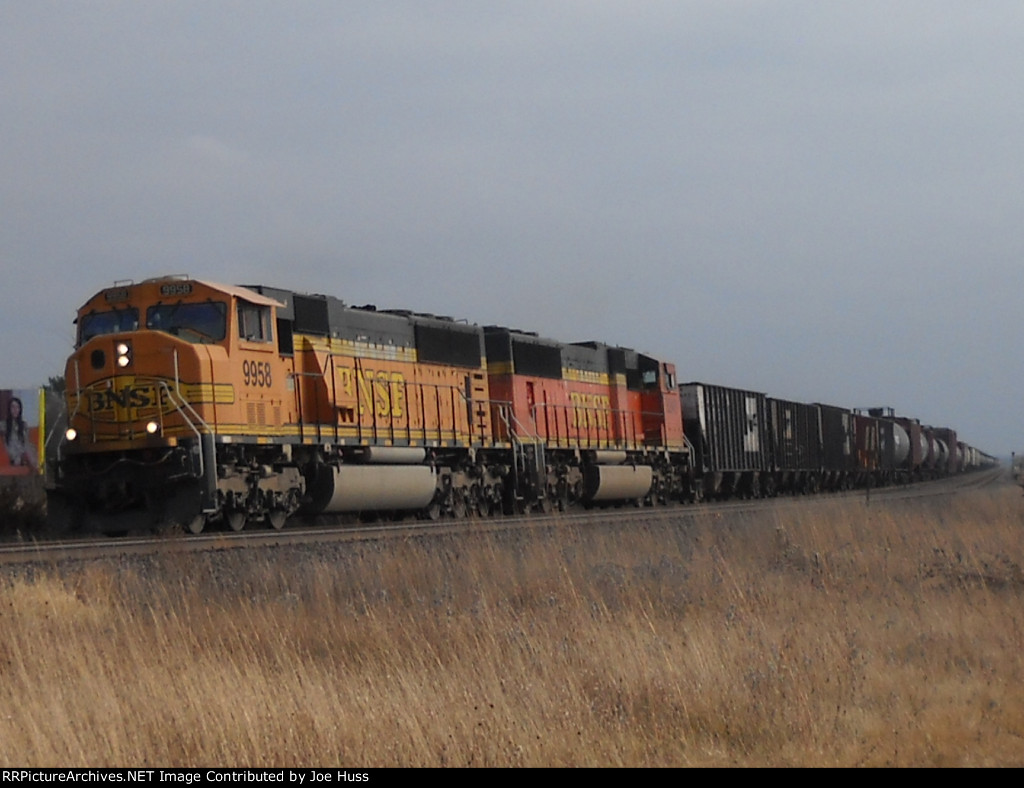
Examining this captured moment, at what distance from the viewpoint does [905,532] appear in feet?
59.4

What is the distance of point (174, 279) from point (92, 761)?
12.9 metres

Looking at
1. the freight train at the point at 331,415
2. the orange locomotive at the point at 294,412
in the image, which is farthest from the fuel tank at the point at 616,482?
the orange locomotive at the point at 294,412

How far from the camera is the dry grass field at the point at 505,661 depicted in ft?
23.4

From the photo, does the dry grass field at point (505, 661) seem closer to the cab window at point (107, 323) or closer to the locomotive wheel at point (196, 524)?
the locomotive wheel at point (196, 524)

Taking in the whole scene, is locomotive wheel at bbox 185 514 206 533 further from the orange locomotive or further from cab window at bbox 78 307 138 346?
cab window at bbox 78 307 138 346

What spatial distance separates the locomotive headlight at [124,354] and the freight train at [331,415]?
20mm

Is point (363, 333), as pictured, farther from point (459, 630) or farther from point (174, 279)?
point (459, 630)

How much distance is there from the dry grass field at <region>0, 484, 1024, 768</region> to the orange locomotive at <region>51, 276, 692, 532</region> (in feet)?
16.0

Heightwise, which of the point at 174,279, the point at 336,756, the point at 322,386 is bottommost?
the point at 336,756

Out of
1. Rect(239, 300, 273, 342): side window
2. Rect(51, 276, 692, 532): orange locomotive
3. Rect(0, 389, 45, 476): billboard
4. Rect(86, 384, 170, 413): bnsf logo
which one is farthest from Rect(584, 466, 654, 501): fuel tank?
Rect(0, 389, 45, 476): billboard

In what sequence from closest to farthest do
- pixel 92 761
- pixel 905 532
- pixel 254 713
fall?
1. pixel 92 761
2. pixel 254 713
3. pixel 905 532

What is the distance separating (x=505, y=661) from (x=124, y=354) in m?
11.0

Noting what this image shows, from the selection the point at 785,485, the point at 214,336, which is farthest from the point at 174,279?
the point at 785,485

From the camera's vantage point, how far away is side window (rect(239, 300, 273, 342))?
1888 cm
